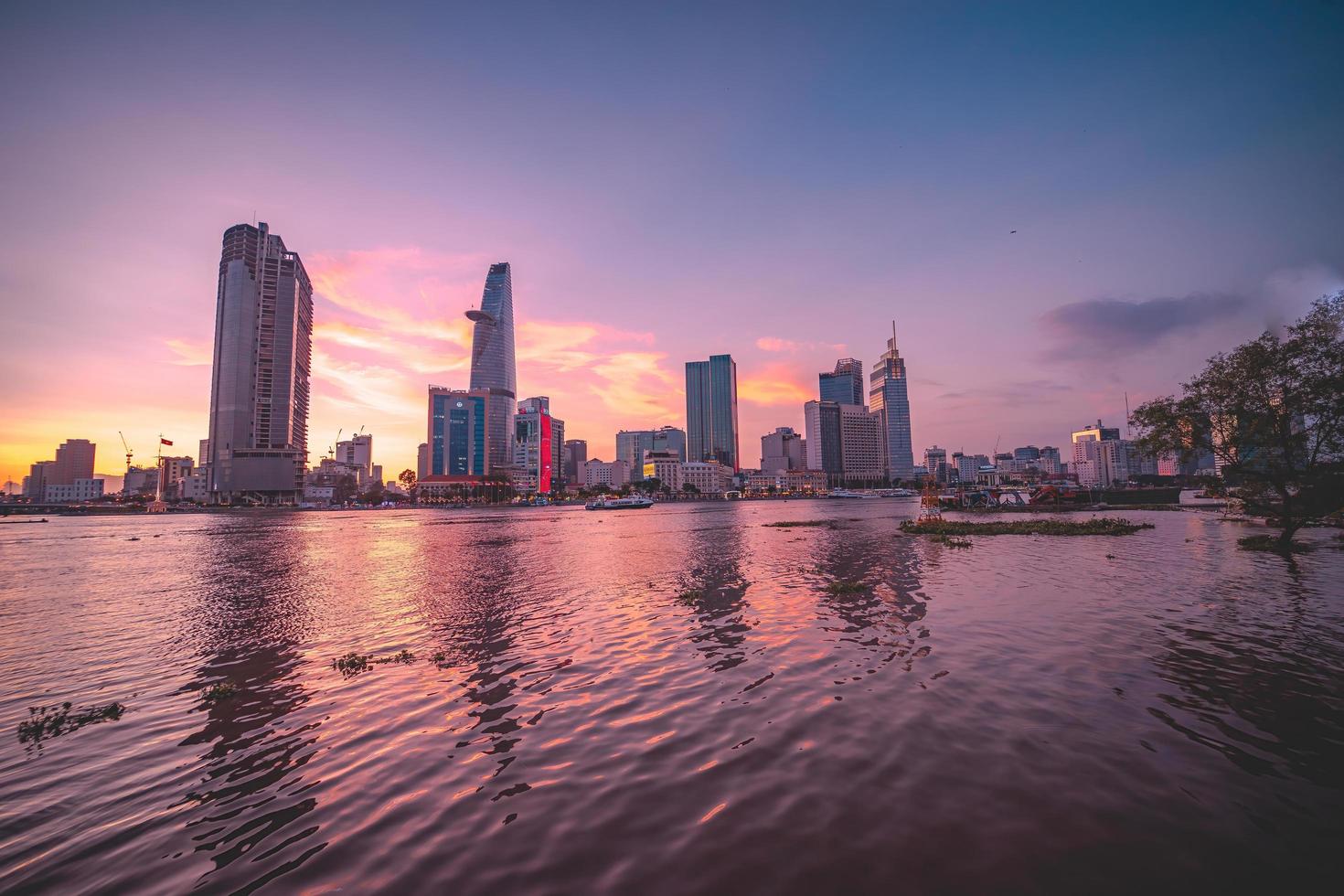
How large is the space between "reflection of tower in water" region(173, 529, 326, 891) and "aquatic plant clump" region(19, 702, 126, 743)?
1.59 metres

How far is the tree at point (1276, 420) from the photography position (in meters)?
30.2

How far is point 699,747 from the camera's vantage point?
31.2ft

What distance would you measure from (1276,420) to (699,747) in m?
42.0

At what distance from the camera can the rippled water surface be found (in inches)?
253

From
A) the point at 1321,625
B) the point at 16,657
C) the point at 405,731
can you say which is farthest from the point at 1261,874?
the point at 16,657

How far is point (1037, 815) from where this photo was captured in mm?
7059

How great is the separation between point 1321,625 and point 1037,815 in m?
18.0

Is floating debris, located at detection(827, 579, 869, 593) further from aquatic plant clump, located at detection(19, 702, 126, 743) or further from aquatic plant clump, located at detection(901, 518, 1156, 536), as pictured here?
aquatic plant clump, located at detection(901, 518, 1156, 536)

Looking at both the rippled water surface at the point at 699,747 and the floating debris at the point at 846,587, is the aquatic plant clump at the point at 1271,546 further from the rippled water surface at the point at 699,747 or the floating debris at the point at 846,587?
the floating debris at the point at 846,587

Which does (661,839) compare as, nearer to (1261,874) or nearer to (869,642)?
(1261,874)

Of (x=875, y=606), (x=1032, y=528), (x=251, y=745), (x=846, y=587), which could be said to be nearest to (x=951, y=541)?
(x=1032, y=528)

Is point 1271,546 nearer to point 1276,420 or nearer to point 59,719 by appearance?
point 1276,420

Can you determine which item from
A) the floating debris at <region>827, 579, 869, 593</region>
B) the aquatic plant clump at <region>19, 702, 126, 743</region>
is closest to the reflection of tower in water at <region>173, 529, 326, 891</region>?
the aquatic plant clump at <region>19, 702, 126, 743</region>

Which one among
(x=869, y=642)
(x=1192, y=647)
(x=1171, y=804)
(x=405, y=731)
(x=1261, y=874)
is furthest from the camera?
(x=869, y=642)
